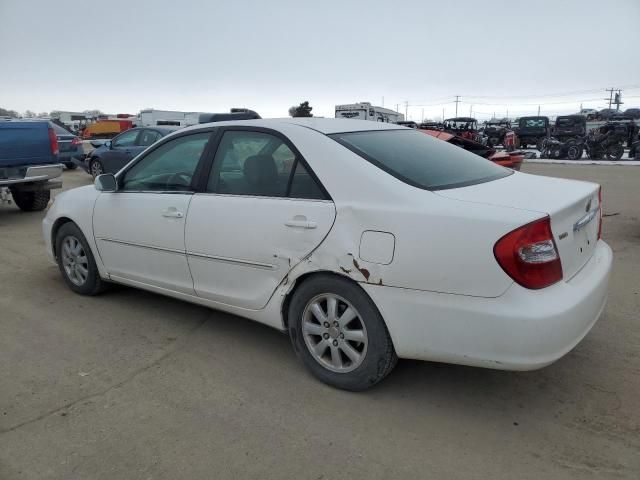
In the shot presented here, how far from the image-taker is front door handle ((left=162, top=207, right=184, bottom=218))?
3.76m

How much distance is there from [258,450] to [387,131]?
2.29m

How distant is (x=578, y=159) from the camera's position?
72.9ft

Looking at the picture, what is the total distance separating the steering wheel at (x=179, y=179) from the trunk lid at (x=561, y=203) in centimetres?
188

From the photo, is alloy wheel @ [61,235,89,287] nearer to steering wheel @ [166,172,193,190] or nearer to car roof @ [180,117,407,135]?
steering wheel @ [166,172,193,190]

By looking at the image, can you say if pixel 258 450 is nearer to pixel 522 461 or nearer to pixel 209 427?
pixel 209 427

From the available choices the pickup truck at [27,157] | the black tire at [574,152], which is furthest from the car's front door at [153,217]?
the black tire at [574,152]

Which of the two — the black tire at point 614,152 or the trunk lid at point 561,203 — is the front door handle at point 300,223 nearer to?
the trunk lid at point 561,203

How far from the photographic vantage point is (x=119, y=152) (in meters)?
12.6

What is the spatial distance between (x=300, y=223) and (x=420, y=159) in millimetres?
879

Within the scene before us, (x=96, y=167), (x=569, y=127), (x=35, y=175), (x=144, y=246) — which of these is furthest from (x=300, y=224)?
(x=569, y=127)

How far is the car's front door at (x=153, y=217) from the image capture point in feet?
12.6

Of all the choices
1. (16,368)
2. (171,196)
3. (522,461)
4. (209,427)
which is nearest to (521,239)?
(522,461)

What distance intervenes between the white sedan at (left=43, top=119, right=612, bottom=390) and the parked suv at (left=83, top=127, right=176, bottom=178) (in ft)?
28.5

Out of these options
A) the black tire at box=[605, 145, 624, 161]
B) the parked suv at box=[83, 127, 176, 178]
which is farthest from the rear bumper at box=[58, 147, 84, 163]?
the black tire at box=[605, 145, 624, 161]
